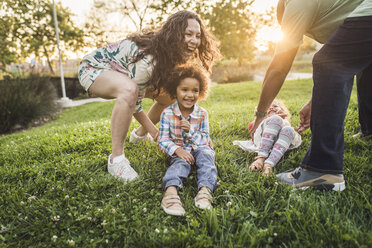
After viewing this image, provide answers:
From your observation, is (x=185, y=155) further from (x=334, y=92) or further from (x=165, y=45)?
(x=334, y=92)

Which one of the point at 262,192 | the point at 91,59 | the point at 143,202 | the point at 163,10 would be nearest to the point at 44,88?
the point at 163,10

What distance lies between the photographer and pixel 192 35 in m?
2.48

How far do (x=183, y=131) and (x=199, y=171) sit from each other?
52 cm

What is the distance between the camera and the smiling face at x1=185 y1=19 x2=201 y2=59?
245cm

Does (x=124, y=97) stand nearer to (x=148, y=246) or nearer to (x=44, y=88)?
(x=148, y=246)

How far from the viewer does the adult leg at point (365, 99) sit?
2422 millimetres

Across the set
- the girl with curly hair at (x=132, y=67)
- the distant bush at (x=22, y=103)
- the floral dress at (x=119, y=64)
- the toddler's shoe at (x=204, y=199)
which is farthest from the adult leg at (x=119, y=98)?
the distant bush at (x=22, y=103)

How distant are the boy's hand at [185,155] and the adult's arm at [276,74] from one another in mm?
797

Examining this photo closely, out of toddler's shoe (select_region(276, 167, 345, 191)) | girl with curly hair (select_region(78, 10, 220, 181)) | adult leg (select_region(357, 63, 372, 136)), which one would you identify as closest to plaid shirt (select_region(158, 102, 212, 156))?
girl with curly hair (select_region(78, 10, 220, 181))

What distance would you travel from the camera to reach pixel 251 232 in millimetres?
1447

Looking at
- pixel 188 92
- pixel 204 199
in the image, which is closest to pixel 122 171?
pixel 204 199

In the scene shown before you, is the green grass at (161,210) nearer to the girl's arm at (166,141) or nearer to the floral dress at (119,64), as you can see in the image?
the girl's arm at (166,141)

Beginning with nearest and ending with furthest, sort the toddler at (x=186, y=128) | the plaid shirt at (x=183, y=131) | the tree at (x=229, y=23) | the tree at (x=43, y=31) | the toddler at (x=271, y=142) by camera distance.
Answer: the toddler at (x=186, y=128) → the toddler at (x=271, y=142) → the plaid shirt at (x=183, y=131) → the tree at (x=229, y=23) → the tree at (x=43, y=31)

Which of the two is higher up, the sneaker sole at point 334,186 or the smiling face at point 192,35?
the smiling face at point 192,35
